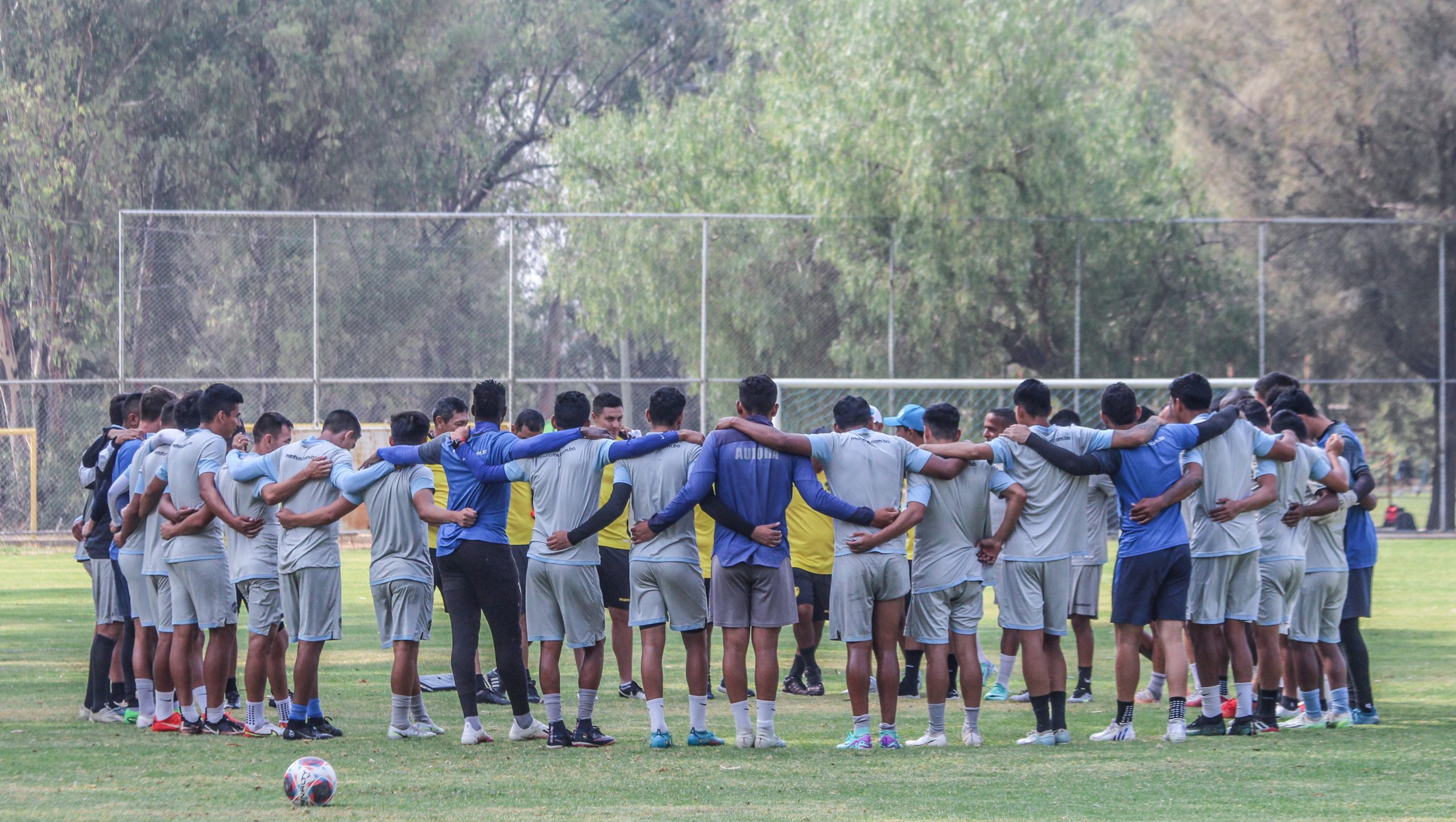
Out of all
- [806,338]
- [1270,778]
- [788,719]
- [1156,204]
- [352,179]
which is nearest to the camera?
[1270,778]

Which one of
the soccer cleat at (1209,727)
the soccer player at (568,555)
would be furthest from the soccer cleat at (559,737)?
the soccer cleat at (1209,727)

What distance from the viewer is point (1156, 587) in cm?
879

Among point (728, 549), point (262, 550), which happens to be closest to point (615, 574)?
point (728, 549)

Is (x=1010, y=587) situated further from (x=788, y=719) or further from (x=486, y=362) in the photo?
(x=486, y=362)

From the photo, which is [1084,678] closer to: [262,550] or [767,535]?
[767,535]

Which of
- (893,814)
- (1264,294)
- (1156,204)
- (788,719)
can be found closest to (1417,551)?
(1264,294)

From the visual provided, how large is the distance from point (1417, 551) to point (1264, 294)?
551 centimetres

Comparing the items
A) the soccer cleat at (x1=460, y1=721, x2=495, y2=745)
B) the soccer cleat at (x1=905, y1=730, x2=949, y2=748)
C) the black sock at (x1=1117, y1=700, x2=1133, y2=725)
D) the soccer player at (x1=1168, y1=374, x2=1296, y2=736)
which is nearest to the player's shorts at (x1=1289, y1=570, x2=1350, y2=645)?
the soccer player at (x1=1168, y1=374, x2=1296, y2=736)

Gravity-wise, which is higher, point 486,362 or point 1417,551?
point 486,362

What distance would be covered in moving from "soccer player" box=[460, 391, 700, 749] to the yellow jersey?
229 centimetres

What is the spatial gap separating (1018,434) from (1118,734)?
1.90m

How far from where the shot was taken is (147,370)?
25125mm

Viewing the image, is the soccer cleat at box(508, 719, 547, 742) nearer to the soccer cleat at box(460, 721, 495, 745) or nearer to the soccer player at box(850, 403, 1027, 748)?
the soccer cleat at box(460, 721, 495, 745)

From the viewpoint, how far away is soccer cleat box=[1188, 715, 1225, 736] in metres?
9.03
